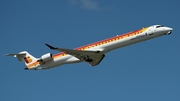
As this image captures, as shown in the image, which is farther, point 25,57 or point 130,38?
point 25,57

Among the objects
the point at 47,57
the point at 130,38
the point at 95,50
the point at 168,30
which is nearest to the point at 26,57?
the point at 47,57

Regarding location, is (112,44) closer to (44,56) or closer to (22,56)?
(44,56)

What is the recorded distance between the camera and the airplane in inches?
1359

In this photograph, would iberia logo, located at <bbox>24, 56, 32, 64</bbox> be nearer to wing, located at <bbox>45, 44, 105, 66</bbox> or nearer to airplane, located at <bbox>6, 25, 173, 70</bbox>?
airplane, located at <bbox>6, 25, 173, 70</bbox>

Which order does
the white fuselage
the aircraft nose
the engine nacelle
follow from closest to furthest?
the white fuselage
the aircraft nose
the engine nacelle

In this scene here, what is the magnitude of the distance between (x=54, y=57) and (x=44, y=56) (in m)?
1.08

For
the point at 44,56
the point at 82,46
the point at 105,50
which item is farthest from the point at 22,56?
the point at 105,50

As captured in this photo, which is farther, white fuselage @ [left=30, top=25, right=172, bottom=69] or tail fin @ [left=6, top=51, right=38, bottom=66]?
tail fin @ [left=6, top=51, right=38, bottom=66]

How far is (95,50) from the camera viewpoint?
35500 mm

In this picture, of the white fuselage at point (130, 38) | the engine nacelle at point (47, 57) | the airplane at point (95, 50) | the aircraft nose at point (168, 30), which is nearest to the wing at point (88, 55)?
the airplane at point (95, 50)

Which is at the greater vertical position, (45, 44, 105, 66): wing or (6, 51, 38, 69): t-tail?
(6, 51, 38, 69): t-tail

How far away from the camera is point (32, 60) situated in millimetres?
39562

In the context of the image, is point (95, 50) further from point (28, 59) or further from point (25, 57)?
point (25, 57)

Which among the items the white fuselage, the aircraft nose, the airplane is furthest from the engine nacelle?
the aircraft nose
